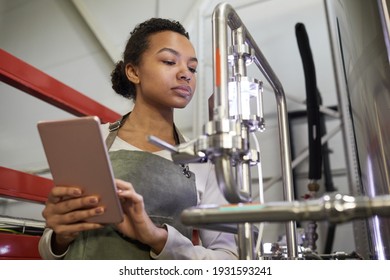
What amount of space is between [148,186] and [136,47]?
0.31 meters

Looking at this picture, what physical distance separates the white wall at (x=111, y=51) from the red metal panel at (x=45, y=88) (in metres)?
0.11

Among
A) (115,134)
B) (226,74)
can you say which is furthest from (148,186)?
(226,74)

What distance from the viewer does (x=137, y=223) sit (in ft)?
1.76

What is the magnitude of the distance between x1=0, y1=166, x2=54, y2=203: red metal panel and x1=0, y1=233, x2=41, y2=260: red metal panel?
104mm

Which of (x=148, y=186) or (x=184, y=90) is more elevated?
(x=184, y=90)

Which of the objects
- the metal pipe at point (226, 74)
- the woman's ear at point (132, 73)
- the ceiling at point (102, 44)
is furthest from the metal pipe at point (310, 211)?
the ceiling at point (102, 44)

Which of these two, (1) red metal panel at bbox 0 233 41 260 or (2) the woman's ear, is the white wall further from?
(2) the woman's ear

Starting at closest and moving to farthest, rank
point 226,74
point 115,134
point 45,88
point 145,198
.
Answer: point 226,74
point 145,198
point 115,134
point 45,88

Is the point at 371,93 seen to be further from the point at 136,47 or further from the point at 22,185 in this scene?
the point at 22,185

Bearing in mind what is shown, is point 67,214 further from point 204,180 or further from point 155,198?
point 204,180

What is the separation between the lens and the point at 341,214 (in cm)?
33

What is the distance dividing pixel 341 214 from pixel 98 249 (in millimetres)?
396

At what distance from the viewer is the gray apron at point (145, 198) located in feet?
1.97
